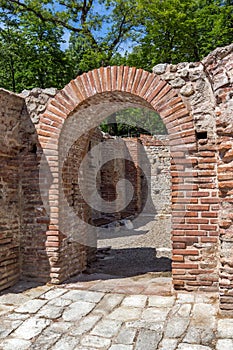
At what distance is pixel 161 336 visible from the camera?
10.8 feet

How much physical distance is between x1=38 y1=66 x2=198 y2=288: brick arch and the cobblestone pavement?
48 cm

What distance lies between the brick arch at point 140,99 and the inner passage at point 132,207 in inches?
60.6

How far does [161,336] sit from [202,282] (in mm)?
1285

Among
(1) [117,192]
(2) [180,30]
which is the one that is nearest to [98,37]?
(2) [180,30]

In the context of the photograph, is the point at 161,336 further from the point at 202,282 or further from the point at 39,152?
the point at 39,152

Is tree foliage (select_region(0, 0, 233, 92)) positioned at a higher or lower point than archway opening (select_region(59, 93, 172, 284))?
higher

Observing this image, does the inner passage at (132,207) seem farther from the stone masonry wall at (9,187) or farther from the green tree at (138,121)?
the green tree at (138,121)

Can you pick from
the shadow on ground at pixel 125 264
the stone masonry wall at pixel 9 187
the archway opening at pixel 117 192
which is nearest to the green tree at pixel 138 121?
the archway opening at pixel 117 192

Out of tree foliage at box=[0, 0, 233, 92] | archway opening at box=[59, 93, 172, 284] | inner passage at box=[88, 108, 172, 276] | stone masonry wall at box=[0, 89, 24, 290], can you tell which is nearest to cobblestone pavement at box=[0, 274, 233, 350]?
stone masonry wall at box=[0, 89, 24, 290]

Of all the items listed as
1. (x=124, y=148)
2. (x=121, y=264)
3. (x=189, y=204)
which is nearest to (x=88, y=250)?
(x=121, y=264)

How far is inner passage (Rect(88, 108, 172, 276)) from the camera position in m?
7.20

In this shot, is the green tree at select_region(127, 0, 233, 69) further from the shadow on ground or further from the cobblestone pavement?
the cobblestone pavement

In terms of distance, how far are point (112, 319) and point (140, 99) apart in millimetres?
2977

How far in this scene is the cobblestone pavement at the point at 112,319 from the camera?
10.5 ft
